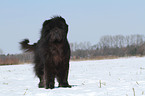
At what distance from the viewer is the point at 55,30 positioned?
4848mm

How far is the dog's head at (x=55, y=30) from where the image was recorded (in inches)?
188

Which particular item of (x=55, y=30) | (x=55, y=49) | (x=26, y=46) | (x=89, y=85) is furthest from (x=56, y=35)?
(x=26, y=46)

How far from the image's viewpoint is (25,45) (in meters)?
6.72

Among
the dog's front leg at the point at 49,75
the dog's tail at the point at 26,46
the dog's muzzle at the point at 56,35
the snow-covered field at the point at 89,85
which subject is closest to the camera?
the snow-covered field at the point at 89,85

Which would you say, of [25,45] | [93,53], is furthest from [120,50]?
[25,45]

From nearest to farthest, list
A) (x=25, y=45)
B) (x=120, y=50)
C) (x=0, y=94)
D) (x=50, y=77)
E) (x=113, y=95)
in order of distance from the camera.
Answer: (x=113, y=95)
(x=0, y=94)
(x=50, y=77)
(x=25, y=45)
(x=120, y=50)

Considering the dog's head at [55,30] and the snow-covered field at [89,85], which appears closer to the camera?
the snow-covered field at [89,85]

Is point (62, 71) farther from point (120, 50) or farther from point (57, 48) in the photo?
point (120, 50)

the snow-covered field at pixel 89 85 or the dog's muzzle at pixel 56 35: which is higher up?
the dog's muzzle at pixel 56 35

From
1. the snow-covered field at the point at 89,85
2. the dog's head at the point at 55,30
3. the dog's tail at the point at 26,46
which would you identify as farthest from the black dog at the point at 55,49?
the dog's tail at the point at 26,46

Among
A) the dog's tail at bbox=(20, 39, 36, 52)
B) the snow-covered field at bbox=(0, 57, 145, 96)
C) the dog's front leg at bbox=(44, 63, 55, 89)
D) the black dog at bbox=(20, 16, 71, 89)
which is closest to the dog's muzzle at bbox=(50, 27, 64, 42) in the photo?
the black dog at bbox=(20, 16, 71, 89)

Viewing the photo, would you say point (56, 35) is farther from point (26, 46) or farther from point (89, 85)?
point (26, 46)

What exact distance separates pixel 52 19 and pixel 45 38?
1.69 ft

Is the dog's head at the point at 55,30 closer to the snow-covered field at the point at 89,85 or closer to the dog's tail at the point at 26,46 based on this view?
the snow-covered field at the point at 89,85
